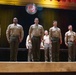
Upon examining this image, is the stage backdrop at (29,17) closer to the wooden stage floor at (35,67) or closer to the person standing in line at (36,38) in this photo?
the person standing in line at (36,38)

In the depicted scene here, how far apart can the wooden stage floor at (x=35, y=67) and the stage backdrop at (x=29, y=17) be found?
19.5 ft

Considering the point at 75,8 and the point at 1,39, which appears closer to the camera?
the point at 1,39

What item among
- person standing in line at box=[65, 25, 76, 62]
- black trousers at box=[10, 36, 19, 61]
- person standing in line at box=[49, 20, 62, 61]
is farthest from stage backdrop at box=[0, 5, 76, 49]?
black trousers at box=[10, 36, 19, 61]

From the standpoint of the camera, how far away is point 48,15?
1392 cm

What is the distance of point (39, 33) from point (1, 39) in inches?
189

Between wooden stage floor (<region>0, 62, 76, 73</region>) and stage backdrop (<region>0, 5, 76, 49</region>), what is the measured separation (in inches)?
235

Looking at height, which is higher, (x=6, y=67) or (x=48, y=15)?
(x=48, y=15)

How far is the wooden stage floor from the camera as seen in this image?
701cm

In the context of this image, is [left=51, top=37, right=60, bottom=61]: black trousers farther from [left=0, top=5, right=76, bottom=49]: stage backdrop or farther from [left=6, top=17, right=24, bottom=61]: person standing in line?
[left=0, top=5, right=76, bottom=49]: stage backdrop

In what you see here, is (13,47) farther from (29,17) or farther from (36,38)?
(29,17)

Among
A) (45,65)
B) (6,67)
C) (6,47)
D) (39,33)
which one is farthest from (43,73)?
(6,47)

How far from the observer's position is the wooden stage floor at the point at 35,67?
7.01 metres

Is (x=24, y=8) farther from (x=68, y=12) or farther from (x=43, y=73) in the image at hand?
(x=43, y=73)

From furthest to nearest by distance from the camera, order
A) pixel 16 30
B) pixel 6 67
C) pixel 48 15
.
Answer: pixel 48 15, pixel 16 30, pixel 6 67
